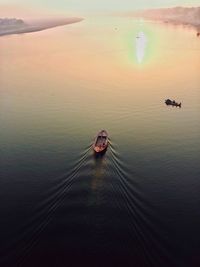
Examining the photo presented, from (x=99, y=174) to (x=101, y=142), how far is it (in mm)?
11024

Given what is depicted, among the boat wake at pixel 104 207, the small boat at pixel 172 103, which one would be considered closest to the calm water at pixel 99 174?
the boat wake at pixel 104 207

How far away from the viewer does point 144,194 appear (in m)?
53.8

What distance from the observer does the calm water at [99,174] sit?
43.5 m

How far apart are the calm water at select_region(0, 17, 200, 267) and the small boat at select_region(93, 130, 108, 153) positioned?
4.92 feet

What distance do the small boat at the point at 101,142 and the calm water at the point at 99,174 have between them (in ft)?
4.92

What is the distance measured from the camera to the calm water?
143 ft

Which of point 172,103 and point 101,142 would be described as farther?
point 172,103

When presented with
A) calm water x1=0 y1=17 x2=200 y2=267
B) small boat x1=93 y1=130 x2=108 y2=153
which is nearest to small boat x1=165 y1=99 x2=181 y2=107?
calm water x1=0 y1=17 x2=200 y2=267

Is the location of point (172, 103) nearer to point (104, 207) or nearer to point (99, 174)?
point (99, 174)

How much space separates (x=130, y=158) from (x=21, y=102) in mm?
43921

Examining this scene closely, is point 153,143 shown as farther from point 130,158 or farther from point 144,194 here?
point 144,194

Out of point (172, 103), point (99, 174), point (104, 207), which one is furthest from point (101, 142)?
point (172, 103)

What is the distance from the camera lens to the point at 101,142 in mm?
68688

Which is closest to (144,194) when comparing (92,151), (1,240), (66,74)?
(92,151)
